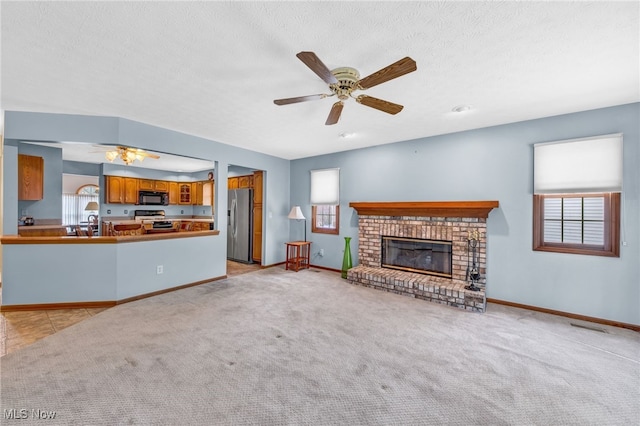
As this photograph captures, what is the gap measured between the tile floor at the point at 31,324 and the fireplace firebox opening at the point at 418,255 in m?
4.27

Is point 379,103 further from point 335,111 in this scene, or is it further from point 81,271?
point 81,271

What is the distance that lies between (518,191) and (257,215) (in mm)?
4809

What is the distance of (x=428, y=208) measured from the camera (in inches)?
166

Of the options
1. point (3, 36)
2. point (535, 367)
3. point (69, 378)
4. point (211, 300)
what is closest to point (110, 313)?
point (211, 300)

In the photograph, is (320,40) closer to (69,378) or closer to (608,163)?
(69,378)

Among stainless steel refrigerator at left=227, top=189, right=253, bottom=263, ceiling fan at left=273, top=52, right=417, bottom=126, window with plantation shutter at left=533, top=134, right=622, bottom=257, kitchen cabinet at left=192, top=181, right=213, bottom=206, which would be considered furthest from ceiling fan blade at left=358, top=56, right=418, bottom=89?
kitchen cabinet at left=192, top=181, right=213, bottom=206

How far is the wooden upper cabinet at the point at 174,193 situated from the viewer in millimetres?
8547

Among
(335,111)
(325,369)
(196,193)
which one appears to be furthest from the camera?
(196,193)

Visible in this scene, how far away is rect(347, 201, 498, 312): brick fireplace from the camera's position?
371cm

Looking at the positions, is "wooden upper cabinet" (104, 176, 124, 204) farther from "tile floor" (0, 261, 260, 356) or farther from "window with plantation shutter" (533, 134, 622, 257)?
"window with plantation shutter" (533, 134, 622, 257)

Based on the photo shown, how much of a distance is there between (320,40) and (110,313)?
3.77 metres

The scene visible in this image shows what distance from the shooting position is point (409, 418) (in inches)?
66.1

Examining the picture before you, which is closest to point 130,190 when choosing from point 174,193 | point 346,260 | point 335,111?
point 174,193

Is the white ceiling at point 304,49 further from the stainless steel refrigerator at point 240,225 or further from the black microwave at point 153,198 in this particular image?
the black microwave at point 153,198
